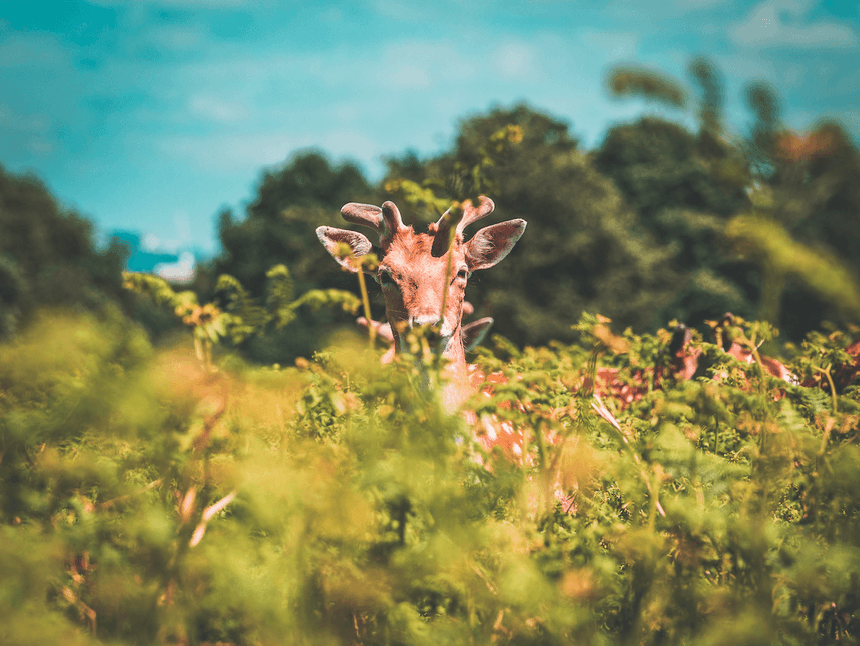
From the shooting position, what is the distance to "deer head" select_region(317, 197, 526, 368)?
4.66m

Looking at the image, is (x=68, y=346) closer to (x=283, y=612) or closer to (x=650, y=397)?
(x=283, y=612)

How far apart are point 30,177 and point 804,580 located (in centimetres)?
5986

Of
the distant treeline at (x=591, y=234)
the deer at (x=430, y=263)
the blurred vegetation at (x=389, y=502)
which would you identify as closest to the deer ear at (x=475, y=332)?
Answer: the deer at (x=430, y=263)

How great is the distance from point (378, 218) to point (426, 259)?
0.77 metres

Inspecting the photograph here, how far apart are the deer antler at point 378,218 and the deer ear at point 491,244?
0.68m

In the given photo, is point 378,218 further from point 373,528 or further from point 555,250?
point 555,250

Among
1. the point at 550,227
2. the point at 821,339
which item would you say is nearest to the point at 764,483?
the point at 821,339

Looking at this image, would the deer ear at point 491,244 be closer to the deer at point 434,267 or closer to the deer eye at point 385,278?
the deer at point 434,267

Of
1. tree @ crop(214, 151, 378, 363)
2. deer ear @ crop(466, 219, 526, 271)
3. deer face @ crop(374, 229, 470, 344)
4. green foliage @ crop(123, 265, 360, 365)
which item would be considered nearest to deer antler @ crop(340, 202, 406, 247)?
deer face @ crop(374, 229, 470, 344)

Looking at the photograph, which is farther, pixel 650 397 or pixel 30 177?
pixel 30 177

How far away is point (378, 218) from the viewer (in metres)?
5.37

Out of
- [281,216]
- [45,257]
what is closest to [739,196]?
[281,216]

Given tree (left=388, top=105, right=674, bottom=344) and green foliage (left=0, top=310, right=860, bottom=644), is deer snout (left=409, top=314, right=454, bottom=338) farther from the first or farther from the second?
tree (left=388, top=105, right=674, bottom=344)

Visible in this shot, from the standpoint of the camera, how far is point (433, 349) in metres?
4.38
